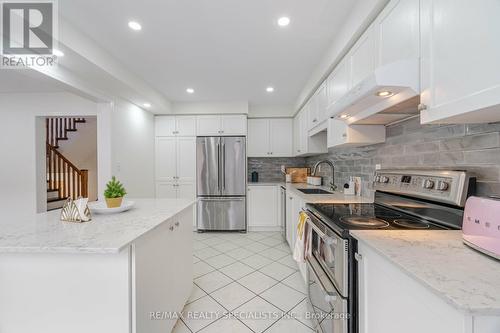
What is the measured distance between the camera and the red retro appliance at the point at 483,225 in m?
0.71

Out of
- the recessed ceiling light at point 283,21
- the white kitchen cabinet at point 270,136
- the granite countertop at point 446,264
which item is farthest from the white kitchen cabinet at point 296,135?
the granite countertop at point 446,264

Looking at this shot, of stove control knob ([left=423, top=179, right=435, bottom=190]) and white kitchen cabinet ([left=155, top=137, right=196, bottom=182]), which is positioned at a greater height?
white kitchen cabinet ([left=155, top=137, right=196, bottom=182])

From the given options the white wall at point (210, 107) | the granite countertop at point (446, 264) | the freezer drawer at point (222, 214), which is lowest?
the freezer drawer at point (222, 214)

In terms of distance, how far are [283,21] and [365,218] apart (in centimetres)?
161

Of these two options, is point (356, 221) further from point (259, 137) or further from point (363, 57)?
point (259, 137)

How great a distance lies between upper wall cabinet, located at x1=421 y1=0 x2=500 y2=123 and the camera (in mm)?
701

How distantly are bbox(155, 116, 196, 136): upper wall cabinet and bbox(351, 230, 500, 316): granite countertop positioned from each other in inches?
138

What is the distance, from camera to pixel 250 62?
95.5 inches

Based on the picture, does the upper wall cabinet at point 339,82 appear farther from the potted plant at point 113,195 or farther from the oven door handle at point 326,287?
the potted plant at point 113,195

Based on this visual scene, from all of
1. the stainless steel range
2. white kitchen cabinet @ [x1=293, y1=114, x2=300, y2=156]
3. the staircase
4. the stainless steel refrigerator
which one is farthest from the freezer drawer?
the staircase

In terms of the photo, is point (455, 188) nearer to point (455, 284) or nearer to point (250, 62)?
point (455, 284)

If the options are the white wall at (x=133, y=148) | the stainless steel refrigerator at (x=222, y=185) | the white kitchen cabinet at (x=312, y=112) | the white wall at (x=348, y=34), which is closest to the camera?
the white wall at (x=348, y=34)

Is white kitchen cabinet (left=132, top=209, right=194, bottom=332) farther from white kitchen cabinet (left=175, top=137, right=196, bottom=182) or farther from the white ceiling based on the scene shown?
white kitchen cabinet (left=175, top=137, right=196, bottom=182)

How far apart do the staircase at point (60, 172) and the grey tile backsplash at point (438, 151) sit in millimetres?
5398
